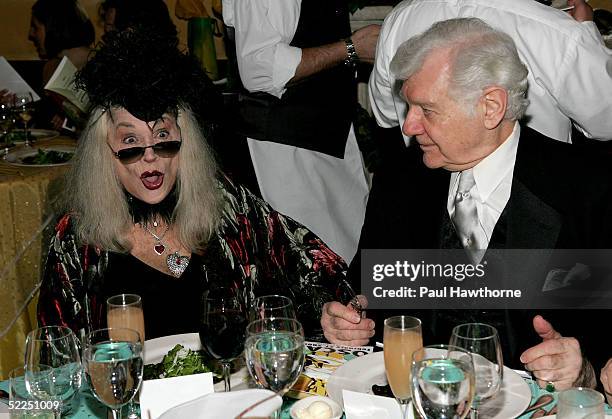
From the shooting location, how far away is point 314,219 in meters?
3.78

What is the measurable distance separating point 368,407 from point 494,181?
2.98 feet

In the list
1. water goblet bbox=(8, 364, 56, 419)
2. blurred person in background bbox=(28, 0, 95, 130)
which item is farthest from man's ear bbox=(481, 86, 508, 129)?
blurred person in background bbox=(28, 0, 95, 130)

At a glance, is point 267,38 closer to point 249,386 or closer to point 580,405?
point 249,386

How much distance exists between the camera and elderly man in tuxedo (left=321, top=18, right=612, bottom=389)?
7.11 ft

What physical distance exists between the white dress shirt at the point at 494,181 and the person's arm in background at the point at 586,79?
1.61 feet

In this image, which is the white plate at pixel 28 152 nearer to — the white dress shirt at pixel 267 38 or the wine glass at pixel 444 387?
the white dress shirt at pixel 267 38

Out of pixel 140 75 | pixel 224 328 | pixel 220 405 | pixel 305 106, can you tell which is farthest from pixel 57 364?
pixel 305 106

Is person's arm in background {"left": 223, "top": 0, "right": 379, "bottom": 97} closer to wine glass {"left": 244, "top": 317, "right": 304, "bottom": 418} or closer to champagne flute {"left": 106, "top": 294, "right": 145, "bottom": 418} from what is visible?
champagne flute {"left": 106, "top": 294, "right": 145, "bottom": 418}

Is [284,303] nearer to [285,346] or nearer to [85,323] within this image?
[285,346]

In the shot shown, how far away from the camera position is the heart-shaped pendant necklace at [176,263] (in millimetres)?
2543

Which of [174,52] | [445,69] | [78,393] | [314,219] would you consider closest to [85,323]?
[78,393]

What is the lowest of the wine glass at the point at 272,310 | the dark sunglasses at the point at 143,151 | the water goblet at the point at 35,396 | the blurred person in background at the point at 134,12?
the water goblet at the point at 35,396

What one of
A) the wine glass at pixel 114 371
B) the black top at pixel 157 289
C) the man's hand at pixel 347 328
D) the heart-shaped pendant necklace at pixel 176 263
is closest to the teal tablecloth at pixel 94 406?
the wine glass at pixel 114 371

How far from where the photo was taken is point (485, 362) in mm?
1479
